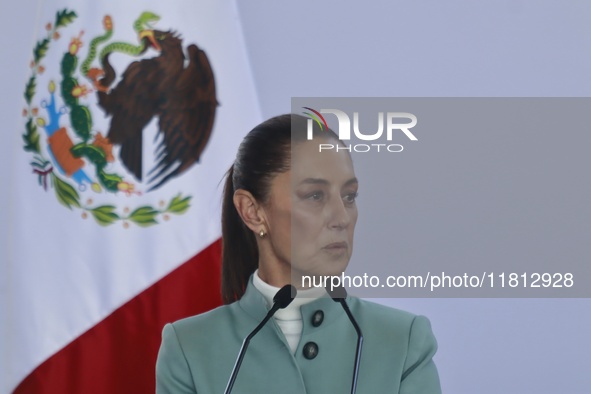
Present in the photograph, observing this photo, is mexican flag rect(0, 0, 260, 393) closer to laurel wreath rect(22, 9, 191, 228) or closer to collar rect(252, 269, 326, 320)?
laurel wreath rect(22, 9, 191, 228)

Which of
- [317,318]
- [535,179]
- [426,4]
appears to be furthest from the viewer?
[426,4]

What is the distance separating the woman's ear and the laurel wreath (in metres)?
0.49

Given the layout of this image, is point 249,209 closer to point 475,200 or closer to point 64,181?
point 475,200

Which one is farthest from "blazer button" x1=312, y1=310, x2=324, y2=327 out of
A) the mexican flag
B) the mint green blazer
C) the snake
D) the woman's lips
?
the snake

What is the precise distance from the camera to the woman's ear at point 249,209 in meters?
1.23

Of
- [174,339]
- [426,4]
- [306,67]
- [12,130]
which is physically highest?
[426,4]

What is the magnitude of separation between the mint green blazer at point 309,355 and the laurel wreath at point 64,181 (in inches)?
19.5

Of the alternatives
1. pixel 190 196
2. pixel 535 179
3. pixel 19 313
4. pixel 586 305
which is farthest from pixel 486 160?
pixel 19 313

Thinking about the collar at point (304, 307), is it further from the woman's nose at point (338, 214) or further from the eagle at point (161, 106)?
the eagle at point (161, 106)

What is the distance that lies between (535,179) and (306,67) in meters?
0.63

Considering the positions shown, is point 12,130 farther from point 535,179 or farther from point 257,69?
point 535,179

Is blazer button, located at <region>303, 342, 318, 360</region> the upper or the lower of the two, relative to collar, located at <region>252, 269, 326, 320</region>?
lower

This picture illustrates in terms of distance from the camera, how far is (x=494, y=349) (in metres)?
1.77

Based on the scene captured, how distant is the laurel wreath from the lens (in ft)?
5.47
